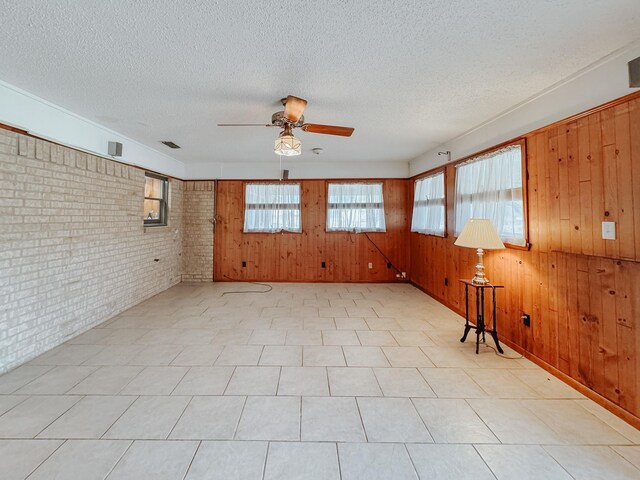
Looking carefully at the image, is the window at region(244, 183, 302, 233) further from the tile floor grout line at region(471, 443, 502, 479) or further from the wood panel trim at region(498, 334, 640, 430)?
the tile floor grout line at region(471, 443, 502, 479)

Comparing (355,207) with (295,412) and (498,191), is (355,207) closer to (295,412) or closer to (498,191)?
(498,191)

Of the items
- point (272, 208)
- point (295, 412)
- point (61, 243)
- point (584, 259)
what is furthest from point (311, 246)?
point (584, 259)

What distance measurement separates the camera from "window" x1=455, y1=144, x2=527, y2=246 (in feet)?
9.25

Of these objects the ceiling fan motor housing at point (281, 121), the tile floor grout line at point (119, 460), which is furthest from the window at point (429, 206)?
Answer: the tile floor grout line at point (119, 460)

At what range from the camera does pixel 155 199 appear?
16.6 ft

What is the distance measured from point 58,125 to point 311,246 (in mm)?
4209

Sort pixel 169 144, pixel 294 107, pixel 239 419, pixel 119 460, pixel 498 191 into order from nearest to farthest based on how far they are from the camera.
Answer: pixel 119 460 → pixel 239 419 → pixel 294 107 → pixel 498 191 → pixel 169 144

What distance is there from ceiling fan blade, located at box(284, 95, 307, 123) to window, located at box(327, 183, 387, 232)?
3.15 metres

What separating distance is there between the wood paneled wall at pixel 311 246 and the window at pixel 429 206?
1.55 feet

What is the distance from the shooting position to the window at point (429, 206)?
450cm

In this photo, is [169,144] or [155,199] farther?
[155,199]

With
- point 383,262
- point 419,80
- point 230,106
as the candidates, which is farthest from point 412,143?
point 230,106

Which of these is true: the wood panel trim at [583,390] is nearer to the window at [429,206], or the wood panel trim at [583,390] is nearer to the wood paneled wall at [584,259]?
the wood paneled wall at [584,259]

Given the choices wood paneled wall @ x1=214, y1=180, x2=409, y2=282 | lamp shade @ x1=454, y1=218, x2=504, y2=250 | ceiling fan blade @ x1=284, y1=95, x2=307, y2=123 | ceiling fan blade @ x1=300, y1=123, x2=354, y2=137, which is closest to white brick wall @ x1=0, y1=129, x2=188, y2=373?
wood paneled wall @ x1=214, y1=180, x2=409, y2=282
